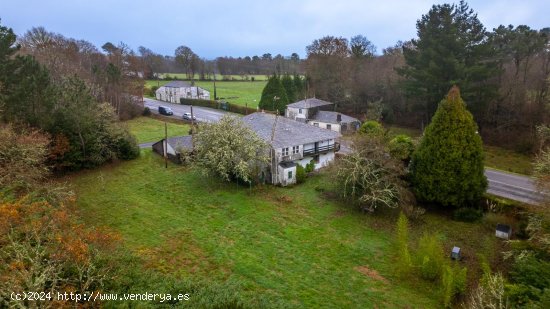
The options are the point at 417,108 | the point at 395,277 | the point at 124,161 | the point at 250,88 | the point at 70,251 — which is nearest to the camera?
A: the point at 70,251

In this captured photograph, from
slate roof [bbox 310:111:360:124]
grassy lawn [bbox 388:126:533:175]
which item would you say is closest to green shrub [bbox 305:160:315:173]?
grassy lawn [bbox 388:126:533:175]

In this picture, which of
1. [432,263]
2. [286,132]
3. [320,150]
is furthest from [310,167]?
[432,263]

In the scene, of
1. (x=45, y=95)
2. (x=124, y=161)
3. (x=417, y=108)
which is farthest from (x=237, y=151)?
(x=417, y=108)

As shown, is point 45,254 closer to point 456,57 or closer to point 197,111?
point 456,57

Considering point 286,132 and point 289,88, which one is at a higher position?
point 289,88

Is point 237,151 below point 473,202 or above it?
above

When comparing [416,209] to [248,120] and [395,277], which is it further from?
[248,120]

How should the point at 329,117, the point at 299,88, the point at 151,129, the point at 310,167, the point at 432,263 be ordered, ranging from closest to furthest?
the point at 432,263
the point at 310,167
the point at 151,129
the point at 329,117
the point at 299,88
